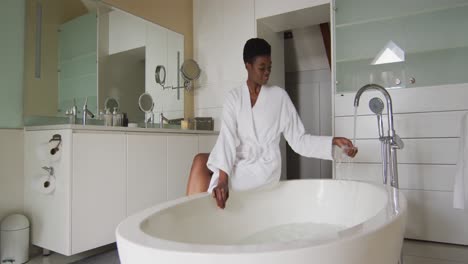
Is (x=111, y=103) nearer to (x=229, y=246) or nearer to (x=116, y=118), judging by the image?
(x=116, y=118)

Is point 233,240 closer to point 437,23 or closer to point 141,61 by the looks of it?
point 141,61

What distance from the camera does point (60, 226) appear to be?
1.68 m

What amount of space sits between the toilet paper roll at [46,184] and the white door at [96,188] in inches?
5.4

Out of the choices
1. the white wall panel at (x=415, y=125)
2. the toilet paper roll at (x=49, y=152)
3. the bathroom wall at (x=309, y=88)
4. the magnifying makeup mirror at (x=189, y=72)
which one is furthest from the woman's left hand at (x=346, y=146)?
the bathroom wall at (x=309, y=88)

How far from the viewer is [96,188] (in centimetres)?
179

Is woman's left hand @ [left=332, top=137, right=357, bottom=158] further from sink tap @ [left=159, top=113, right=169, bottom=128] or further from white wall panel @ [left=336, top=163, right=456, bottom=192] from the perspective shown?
sink tap @ [left=159, top=113, right=169, bottom=128]

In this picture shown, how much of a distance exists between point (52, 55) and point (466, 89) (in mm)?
2665

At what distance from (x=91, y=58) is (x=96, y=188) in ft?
3.33

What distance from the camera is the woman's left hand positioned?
1449mm

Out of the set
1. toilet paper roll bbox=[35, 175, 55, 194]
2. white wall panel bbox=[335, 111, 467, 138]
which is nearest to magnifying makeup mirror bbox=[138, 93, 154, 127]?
toilet paper roll bbox=[35, 175, 55, 194]

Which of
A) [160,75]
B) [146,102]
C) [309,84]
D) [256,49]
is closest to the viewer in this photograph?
[256,49]

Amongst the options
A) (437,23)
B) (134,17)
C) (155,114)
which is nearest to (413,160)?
(437,23)

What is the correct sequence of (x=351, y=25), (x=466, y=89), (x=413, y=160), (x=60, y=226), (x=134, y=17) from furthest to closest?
(x=134, y=17)
(x=351, y=25)
(x=413, y=160)
(x=466, y=89)
(x=60, y=226)

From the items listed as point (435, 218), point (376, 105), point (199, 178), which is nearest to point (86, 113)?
point (199, 178)
